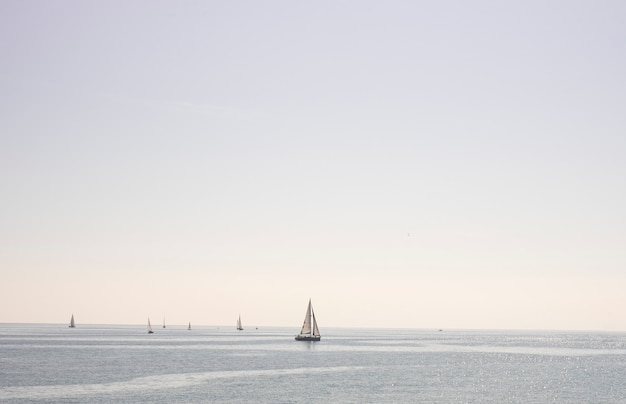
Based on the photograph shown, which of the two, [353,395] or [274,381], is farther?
[274,381]

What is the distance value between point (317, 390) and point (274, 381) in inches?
564

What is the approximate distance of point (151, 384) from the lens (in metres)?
100

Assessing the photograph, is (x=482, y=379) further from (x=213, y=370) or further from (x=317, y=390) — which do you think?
(x=213, y=370)

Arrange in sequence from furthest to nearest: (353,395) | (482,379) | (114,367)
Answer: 1. (114,367)
2. (482,379)
3. (353,395)

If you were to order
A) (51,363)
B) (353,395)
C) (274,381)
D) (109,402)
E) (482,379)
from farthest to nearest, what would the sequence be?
(51,363) < (482,379) < (274,381) < (353,395) < (109,402)

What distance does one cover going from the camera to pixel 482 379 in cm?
11875

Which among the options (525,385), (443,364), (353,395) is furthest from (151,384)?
(443,364)

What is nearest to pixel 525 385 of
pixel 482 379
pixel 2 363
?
pixel 482 379

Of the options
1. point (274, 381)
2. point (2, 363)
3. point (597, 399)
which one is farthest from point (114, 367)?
point (597, 399)

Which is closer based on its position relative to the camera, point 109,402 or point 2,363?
point 109,402

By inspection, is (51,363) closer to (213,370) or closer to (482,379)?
(213,370)

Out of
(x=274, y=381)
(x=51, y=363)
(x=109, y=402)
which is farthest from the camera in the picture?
(x=51, y=363)

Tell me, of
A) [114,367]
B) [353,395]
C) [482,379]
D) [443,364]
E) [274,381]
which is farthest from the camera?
[443,364]

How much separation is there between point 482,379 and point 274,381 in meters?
37.7
